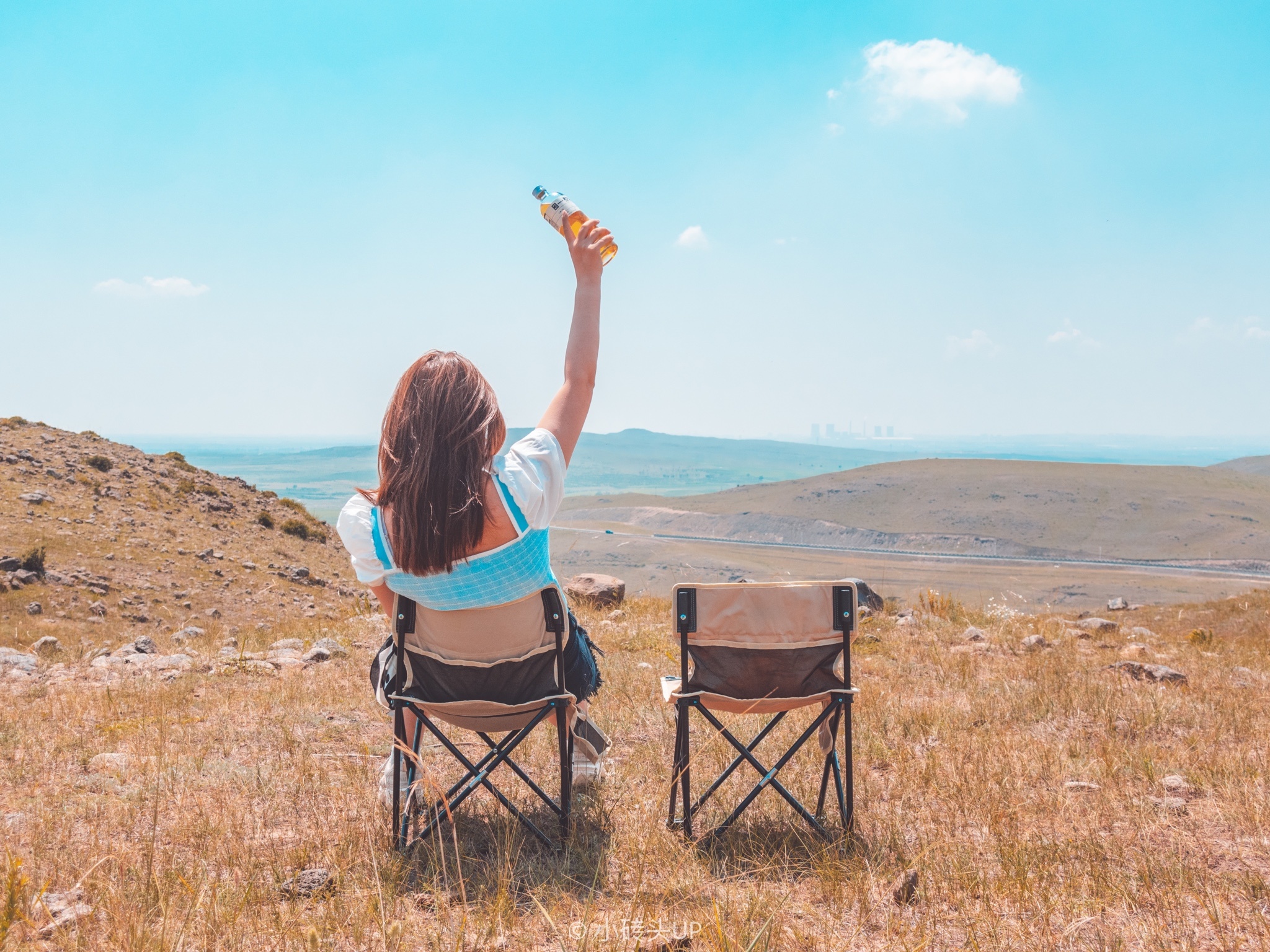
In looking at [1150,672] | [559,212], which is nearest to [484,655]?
[559,212]

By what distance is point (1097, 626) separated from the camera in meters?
10.1

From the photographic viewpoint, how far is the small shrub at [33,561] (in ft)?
41.4

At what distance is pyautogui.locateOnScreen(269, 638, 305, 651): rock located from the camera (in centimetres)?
747

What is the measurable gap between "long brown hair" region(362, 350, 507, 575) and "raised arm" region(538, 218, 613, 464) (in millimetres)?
237

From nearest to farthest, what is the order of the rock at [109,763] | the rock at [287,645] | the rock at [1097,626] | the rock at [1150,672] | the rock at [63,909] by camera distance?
the rock at [63,909], the rock at [109,763], the rock at [1150,672], the rock at [287,645], the rock at [1097,626]

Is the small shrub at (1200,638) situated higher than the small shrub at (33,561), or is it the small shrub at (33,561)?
the small shrub at (33,561)

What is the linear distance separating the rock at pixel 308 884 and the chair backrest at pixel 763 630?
1.40m

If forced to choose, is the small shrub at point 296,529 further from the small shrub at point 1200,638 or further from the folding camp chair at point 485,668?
the folding camp chair at point 485,668

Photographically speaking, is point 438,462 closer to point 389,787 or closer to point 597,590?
point 389,787

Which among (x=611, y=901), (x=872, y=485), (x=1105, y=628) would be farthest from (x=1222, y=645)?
(x=872, y=485)

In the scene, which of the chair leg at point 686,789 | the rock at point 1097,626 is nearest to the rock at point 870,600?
the rock at point 1097,626

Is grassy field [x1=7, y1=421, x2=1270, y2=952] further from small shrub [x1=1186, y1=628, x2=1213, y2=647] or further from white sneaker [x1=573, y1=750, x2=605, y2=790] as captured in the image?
small shrub [x1=1186, y1=628, x2=1213, y2=647]

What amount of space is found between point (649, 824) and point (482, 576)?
1.34 meters

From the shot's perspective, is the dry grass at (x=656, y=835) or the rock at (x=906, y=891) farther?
the rock at (x=906, y=891)
